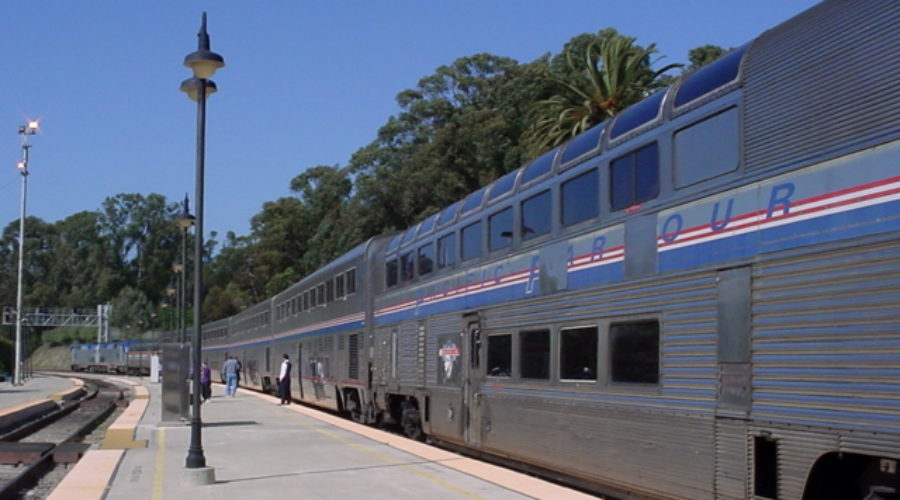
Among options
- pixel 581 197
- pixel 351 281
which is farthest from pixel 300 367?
pixel 581 197

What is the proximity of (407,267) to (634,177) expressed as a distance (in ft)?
31.0

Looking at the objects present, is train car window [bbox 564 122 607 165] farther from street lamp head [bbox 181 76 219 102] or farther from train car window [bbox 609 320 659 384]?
street lamp head [bbox 181 76 219 102]

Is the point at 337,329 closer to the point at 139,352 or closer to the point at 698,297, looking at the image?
the point at 698,297

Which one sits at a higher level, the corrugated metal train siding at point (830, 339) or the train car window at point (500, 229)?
the train car window at point (500, 229)

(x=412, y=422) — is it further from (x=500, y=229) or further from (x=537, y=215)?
(x=537, y=215)

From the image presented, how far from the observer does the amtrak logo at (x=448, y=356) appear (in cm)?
1532

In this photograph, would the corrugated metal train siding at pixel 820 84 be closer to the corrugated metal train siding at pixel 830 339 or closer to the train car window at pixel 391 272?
the corrugated metal train siding at pixel 830 339

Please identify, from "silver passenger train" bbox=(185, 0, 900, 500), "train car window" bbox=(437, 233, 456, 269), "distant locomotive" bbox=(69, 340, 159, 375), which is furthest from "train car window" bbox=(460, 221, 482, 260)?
"distant locomotive" bbox=(69, 340, 159, 375)

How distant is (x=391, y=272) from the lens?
20.0 metres

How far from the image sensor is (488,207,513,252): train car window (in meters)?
13.2

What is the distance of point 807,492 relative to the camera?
6824 mm

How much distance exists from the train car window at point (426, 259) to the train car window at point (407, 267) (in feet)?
1.64

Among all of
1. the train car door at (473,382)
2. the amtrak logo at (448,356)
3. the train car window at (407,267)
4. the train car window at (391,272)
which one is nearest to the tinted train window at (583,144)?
the train car door at (473,382)

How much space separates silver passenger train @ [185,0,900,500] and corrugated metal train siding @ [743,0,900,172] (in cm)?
2
